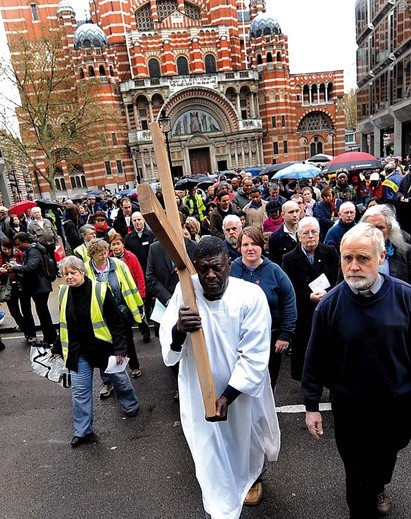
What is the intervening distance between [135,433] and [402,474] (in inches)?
88.5

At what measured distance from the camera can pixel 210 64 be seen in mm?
40188

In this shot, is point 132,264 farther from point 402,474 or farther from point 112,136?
point 112,136

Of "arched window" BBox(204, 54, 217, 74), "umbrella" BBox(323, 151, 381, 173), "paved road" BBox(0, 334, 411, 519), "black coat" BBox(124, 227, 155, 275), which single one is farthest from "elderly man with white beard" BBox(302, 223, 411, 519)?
"arched window" BBox(204, 54, 217, 74)

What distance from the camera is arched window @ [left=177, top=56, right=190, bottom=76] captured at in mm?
39250

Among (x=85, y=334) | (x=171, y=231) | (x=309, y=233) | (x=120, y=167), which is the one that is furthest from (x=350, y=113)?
(x=171, y=231)

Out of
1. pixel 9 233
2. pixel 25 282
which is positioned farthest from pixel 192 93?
pixel 25 282

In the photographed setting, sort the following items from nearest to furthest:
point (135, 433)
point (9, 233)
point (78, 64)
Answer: point (135, 433)
point (9, 233)
point (78, 64)

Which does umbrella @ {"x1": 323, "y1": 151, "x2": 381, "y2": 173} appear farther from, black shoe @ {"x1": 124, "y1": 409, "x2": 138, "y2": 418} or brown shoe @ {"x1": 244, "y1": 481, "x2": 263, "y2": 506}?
brown shoe @ {"x1": 244, "y1": 481, "x2": 263, "y2": 506}

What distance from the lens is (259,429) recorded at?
2393mm

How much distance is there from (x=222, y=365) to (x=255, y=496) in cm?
115

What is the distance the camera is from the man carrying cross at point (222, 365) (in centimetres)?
198

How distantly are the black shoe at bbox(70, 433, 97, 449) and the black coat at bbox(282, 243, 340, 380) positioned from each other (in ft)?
6.55

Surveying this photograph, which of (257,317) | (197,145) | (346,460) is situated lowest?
(346,460)

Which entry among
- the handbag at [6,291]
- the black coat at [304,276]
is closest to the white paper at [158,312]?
the black coat at [304,276]
